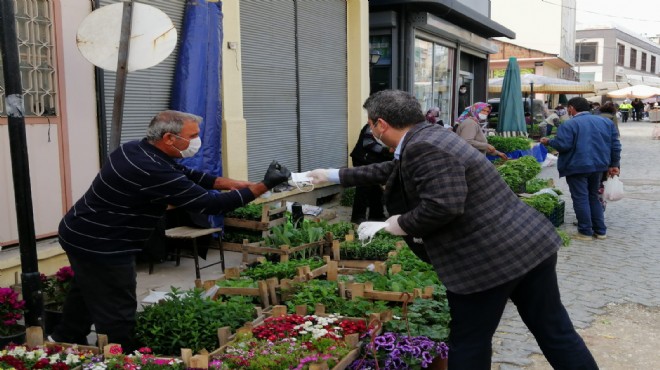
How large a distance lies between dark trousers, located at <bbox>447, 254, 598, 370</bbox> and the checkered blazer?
0.35 ft

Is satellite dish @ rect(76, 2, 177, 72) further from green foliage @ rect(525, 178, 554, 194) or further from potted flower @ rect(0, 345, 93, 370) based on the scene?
green foliage @ rect(525, 178, 554, 194)

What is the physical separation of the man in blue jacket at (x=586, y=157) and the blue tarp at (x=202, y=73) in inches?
191

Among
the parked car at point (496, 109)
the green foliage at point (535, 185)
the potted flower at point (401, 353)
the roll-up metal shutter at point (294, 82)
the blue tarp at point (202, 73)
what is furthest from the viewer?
the parked car at point (496, 109)

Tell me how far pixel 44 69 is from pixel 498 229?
15.7ft

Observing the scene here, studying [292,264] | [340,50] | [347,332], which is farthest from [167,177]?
[340,50]

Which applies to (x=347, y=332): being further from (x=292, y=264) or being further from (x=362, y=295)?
(x=292, y=264)

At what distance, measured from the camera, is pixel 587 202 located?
9.23 m

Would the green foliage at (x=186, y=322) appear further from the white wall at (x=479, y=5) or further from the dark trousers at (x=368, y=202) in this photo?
the white wall at (x=479, y=5)

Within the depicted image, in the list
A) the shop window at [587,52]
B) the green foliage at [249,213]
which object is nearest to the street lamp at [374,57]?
the green foliage at [249,213]

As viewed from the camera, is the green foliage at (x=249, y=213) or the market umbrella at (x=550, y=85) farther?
the market umbrella at (x=550, y=85)

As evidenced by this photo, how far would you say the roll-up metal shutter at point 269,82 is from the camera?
945 centimetres

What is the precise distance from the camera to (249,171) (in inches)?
377

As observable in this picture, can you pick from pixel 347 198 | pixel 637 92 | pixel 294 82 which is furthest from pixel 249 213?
pixel 637 92

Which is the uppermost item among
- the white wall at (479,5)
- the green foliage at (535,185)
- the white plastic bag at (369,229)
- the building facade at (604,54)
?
the building facade at (604,54)
